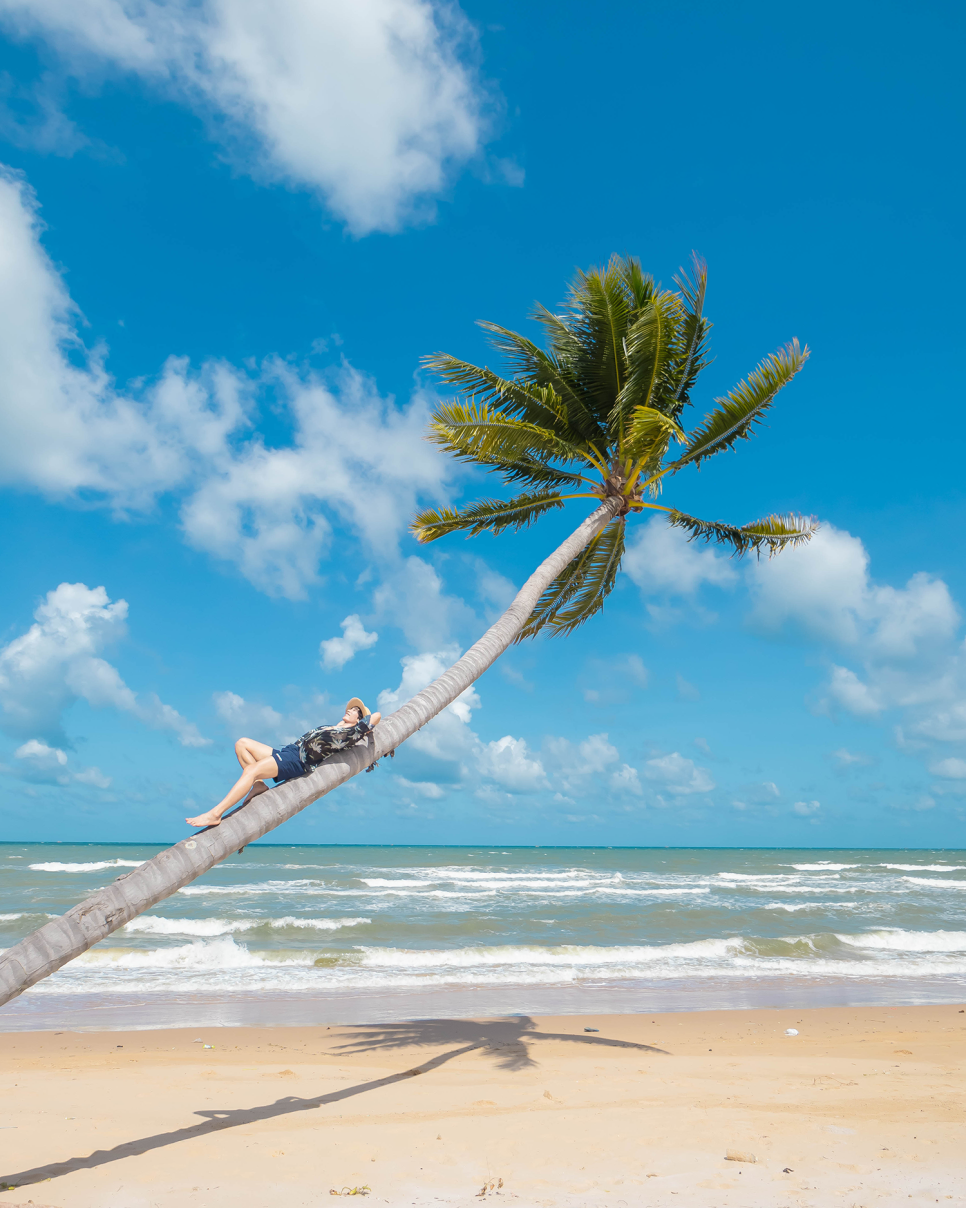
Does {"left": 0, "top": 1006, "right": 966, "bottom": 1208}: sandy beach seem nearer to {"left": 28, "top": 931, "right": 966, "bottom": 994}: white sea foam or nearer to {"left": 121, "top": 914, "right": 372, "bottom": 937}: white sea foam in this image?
{"left": 28, "top": 931, "right": 966, "bottom": 994}: white sea foam

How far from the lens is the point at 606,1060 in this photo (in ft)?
26.3

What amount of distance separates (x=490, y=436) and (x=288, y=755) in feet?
15.2

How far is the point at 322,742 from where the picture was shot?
17.5 ft

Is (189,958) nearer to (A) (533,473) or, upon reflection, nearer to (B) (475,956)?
(B) (475,956)

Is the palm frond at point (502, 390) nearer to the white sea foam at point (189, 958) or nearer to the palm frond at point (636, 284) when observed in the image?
the palm frond at point (636, 284)

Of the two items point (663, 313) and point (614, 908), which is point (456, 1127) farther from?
point (614, 908)

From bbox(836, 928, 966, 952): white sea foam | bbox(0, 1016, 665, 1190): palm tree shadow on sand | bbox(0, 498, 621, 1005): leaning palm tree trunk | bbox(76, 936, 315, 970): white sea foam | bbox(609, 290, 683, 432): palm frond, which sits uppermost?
bbox(609, 290, 683, 432): palm frond

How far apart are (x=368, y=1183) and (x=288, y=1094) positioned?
240 cm

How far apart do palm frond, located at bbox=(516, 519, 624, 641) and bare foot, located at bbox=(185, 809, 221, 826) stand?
6.22 meters

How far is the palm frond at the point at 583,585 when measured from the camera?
10672 mm

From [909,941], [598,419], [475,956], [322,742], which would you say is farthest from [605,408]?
[909,941]

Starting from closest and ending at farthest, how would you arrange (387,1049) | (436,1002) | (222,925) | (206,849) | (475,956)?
(206,849), (387,1049), (436,1002), (475,956), (222,925)

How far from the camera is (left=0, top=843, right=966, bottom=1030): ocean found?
36.3ft

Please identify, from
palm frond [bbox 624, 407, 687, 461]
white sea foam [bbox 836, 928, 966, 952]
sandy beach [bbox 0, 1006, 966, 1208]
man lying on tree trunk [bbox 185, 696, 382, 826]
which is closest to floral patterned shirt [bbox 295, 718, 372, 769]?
man lying on tree trunk [bbox 185, 696, 382, 826]
